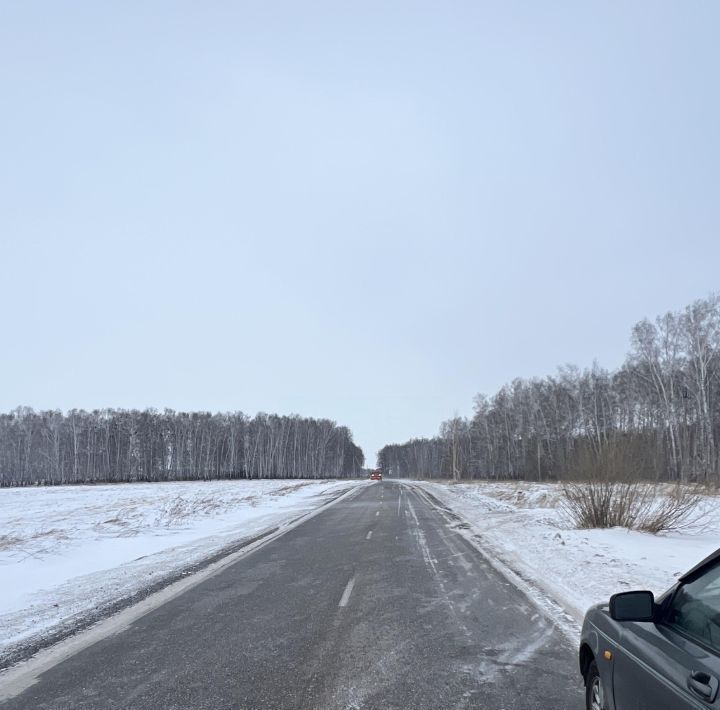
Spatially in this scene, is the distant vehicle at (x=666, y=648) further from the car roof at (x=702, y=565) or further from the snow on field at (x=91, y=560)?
the snow on field at (x=91, y=560)

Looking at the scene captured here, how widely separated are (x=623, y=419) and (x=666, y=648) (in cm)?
6533

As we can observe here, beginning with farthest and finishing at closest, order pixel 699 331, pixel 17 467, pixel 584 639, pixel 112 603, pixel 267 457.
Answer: pixel 267 457
pixel 17 467
pixel 699 331
pixel 112 603
pixel 584 639

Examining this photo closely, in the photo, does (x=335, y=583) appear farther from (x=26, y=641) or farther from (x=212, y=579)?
(x=26, y=641)

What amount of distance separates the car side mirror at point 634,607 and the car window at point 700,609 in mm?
113

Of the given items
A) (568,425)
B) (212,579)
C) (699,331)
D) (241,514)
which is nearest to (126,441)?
(568,425)

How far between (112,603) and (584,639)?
273 inches

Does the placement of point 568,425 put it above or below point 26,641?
above

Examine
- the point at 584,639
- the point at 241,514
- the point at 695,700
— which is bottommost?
the point at 241,514

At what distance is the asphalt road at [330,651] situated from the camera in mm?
4523

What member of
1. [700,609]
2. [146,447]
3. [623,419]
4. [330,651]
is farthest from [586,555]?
[146,447]

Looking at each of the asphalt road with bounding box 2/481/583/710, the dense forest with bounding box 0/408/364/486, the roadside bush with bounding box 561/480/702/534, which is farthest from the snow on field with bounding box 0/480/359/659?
the dense forest with bounding box 0/408/364/486

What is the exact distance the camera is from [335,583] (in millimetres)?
9250

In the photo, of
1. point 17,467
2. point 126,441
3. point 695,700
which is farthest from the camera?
point 126,441

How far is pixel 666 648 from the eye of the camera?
8.11 ft
